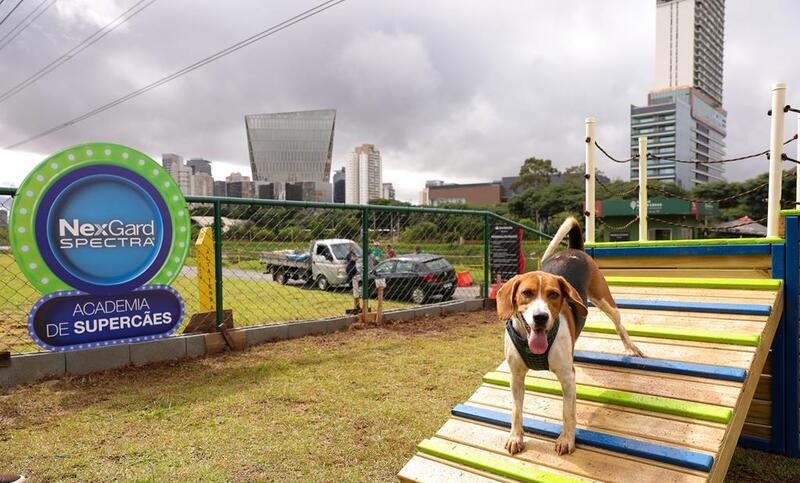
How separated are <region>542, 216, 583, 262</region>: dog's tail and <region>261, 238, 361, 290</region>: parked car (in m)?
10.4

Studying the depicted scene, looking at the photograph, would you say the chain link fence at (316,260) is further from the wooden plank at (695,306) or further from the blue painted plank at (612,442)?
the wooden plank at (695,306)

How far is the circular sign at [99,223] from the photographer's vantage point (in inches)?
181

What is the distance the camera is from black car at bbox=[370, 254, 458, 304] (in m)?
11.5

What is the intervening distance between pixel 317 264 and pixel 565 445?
1216 centimetres

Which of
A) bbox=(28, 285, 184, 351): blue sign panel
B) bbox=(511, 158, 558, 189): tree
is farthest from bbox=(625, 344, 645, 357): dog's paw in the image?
bbox=(511, 158, 558, 189): tree

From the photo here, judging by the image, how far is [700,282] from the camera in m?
3.85

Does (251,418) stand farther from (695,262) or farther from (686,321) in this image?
(695,262)

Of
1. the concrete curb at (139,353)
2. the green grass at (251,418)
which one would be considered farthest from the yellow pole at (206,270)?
the green grass at (251,418)

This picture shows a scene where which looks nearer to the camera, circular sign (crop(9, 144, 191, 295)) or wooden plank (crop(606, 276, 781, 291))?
wooden plank (crop(606, 276, 781, 291))

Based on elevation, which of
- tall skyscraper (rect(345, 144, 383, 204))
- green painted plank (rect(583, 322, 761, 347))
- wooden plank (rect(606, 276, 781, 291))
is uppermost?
tall skyscraper (rect(345, 144, 383, 204))

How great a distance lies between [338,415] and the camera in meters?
4.04

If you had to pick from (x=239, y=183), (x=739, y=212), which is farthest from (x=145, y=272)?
(x=239, y=183)

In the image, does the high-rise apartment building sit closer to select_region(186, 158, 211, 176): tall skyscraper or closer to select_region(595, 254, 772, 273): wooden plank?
select_region(186, 158, 211, 176): tall skyscraper

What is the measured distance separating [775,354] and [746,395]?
102 cm
